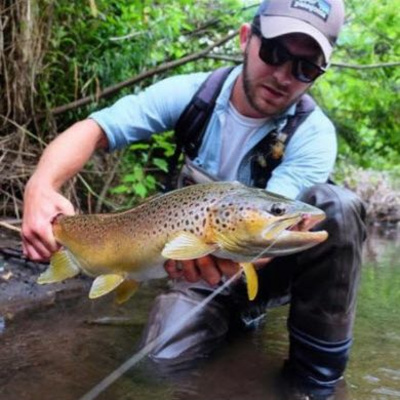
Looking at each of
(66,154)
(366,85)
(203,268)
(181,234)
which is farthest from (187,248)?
(366,85)

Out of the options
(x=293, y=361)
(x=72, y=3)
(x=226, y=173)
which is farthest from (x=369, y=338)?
(x=72, y=3)

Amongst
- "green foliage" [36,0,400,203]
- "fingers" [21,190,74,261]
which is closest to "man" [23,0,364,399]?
"fingers" [21,190,74,261]

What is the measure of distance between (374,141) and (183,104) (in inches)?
277

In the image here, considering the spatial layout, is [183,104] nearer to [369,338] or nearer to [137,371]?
[137,371]

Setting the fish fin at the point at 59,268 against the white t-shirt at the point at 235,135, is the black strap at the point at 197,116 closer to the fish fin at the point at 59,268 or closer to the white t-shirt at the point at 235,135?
the white t-shirt at the point at 235,135

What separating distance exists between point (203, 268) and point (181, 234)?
0.17m

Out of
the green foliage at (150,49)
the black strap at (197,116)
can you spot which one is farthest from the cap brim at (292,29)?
the green foliage at (150,49)

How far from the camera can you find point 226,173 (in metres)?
2.53

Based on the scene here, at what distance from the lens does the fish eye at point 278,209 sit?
1644 mm

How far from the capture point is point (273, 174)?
236cm

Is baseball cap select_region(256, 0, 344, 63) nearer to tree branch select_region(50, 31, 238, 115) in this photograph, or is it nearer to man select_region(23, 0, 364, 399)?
man select_region(23, 0, 364, 399)

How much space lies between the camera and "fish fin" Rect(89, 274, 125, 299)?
6.47ft

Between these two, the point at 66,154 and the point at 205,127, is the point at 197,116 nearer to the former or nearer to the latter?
the point at 205,127

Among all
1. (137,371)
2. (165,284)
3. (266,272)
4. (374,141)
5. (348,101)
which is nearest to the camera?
(137,371)
